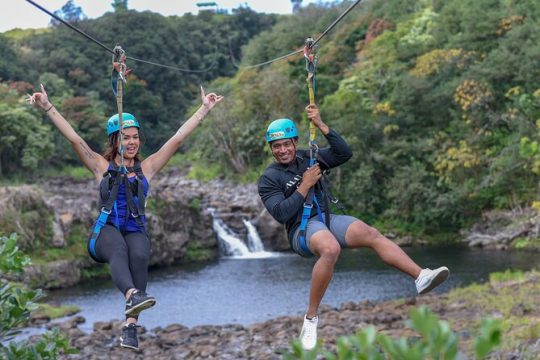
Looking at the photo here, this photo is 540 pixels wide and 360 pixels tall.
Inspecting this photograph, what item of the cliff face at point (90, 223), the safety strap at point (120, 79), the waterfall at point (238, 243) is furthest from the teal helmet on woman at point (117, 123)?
the waterfall at point (238, 243)

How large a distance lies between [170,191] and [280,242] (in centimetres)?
543

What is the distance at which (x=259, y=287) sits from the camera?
2355 cm

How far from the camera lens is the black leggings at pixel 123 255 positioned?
5305mm

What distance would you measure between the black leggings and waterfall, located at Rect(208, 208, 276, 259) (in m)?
25.8

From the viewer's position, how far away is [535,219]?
2691cm

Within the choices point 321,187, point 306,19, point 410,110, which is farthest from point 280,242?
point 321,187

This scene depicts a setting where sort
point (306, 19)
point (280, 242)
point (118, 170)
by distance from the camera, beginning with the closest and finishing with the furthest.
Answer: point (118, 170) < point (280, 242) < point (306, 19)

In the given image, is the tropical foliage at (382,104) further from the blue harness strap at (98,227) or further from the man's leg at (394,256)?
the man's leg at (394,256)

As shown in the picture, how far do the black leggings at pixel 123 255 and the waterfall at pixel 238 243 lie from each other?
2584 centimetres

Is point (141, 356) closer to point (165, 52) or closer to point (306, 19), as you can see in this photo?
point (165, 52)

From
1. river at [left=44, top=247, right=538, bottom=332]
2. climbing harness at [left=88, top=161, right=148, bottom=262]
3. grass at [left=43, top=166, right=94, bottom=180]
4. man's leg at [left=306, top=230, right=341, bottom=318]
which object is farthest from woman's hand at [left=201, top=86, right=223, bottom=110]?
grass at [left=43, top=166, right=94, bottom=180]

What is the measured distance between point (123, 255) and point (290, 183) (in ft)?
4.25

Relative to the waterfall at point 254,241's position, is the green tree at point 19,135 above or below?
above

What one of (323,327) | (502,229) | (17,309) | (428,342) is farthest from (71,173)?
(428,342)
